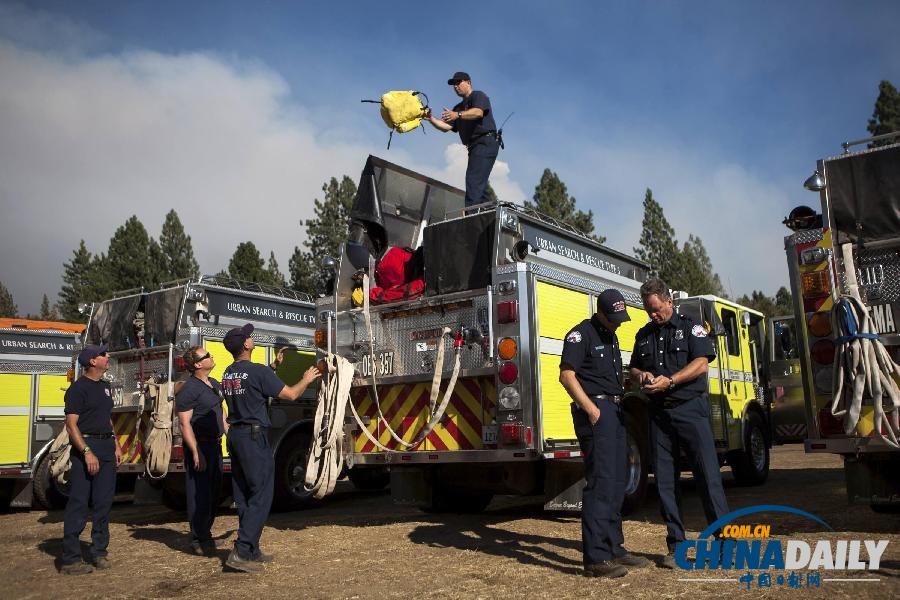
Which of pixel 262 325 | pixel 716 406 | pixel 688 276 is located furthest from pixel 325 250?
pixel 716 406

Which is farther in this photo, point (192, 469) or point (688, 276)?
point (688, 276)

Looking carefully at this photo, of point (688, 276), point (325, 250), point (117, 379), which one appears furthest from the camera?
point (688, 276)

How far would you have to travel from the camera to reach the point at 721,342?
11.4m

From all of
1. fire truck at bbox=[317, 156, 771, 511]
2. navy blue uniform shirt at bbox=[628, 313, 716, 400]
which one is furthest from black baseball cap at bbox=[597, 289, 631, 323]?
fire truck at bbox=[317, 156, 771, 511]

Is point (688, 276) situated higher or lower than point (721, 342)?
higher

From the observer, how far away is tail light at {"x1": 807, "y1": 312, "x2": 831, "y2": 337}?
6.27 meters

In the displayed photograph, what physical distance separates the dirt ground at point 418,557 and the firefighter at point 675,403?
536 mm

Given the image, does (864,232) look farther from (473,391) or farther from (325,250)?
(325,250)

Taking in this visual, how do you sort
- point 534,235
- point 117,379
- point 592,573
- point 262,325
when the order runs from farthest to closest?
point 262,325 → point 117,379 → point 534,235 → point 592,573

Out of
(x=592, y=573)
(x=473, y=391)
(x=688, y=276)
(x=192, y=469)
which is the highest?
(x=688, y=276)

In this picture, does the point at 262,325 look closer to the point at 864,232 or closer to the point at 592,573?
the point at 592,573

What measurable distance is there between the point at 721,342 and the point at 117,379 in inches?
334

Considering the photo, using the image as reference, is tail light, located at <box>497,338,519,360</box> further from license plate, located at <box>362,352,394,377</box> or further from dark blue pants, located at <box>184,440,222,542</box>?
dark blue pants, located at <box>184,440,222,542</box>

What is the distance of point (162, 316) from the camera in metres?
10.1
